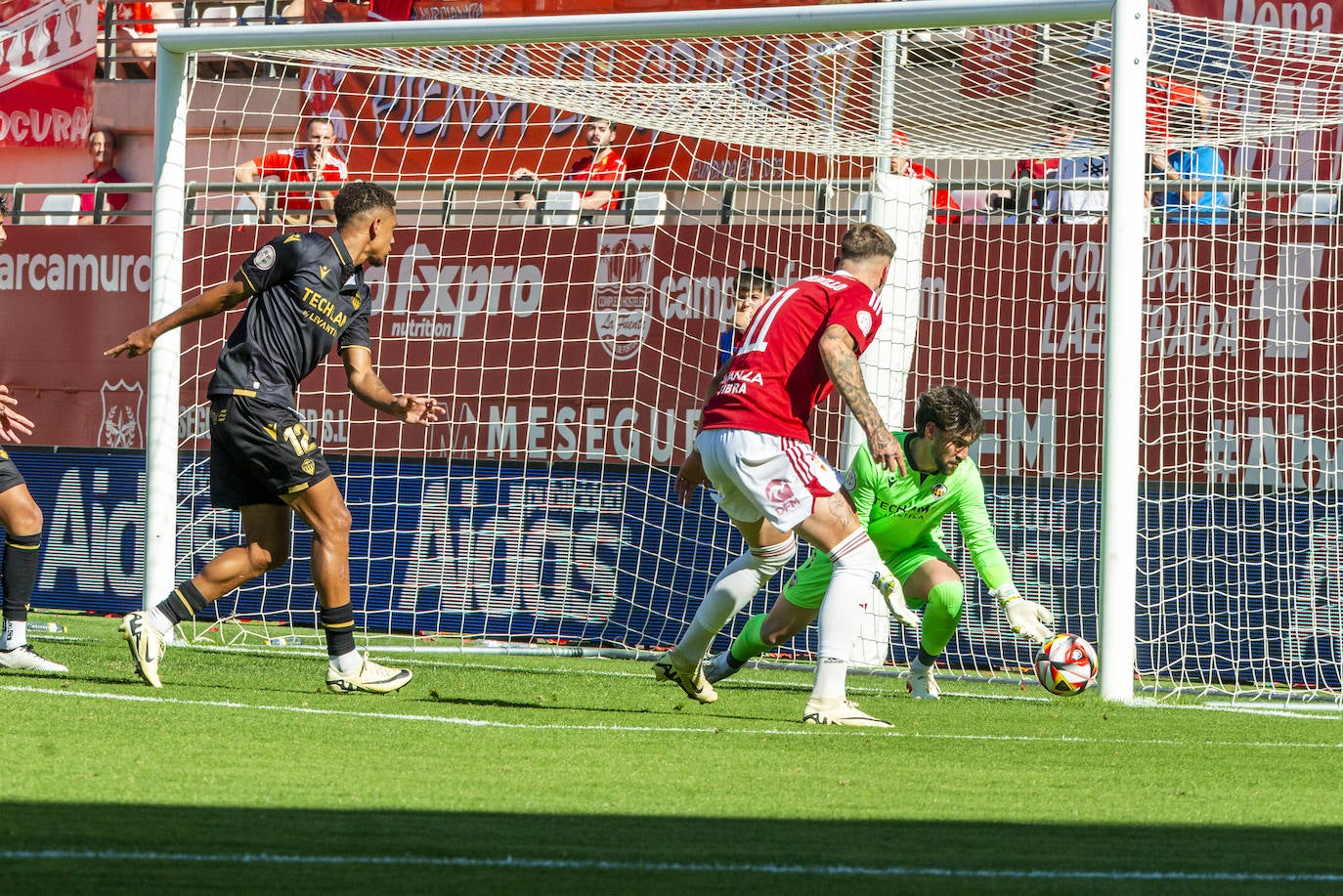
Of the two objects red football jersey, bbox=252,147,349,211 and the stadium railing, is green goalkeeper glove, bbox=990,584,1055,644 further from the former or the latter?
red football jersey, bbox=252,147,349,211

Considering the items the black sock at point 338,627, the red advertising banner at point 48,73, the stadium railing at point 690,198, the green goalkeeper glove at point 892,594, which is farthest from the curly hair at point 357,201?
the red advertising banner at point 48,73

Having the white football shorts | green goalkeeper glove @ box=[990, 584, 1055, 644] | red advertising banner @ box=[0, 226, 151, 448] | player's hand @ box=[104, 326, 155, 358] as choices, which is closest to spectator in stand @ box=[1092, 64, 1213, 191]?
green goalkeeper glove @ box=[990, 584, 1055, 644]

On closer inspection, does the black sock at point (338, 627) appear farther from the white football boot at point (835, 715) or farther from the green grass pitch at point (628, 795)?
the white football boot at point (835, 715)

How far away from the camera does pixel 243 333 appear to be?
300 inches

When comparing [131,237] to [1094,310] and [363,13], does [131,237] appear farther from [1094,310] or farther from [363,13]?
[1094,310]

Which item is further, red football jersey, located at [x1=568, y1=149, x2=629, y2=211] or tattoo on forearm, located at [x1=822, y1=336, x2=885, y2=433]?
red football jersey, located at [x1=568, y1=149, x2=629, y2=211]

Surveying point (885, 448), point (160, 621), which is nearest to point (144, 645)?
point (160, 621)

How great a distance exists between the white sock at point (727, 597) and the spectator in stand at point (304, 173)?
19.1 feet

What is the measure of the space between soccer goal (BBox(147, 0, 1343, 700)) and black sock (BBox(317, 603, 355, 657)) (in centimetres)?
281

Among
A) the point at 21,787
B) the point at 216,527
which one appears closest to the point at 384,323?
the point at 216,527

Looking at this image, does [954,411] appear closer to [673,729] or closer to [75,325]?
[673,729]

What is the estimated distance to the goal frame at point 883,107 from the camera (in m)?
8.38

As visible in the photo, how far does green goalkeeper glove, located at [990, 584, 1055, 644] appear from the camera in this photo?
7824mm

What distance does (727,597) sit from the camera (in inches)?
293
